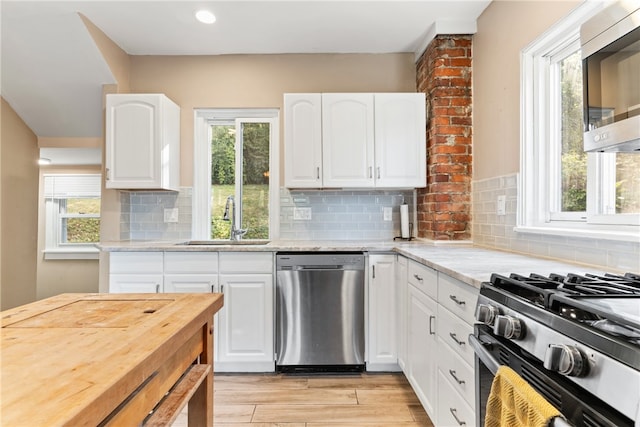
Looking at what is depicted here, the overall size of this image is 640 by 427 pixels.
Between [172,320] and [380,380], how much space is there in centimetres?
197

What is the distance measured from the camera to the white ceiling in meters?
2.54

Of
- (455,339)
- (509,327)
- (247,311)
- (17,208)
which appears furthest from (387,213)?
(17,208)

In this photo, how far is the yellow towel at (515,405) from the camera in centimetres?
73

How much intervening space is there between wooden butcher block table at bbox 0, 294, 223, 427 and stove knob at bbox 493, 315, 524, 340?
86 cm

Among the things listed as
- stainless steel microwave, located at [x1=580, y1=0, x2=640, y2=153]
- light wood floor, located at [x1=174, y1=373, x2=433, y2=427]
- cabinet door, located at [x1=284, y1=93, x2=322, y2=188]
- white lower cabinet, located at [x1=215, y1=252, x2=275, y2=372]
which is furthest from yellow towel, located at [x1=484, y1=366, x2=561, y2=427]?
cabinet door, located at [x1=284, y1=93, x2=322, y2=188]

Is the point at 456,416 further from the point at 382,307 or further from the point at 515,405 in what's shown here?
the point at 382,307

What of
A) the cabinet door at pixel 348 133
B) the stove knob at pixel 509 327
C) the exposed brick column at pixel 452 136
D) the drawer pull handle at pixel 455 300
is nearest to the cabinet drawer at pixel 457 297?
Answer: the drawer pull handle at pixel 455 300

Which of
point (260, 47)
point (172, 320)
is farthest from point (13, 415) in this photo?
point (260, 47)

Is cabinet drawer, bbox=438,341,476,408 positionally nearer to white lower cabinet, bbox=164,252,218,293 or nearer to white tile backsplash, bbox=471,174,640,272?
white tile backsplash, bbox=471,174,640,272

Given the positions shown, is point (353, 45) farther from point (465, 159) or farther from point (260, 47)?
point (465, 159)

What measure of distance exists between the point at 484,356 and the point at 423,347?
97 centimetres

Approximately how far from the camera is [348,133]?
9.57ft

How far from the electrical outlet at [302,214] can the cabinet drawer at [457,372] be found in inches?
70.2

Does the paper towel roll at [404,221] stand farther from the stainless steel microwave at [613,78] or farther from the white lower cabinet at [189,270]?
the stainless steel microwave at [613,78]
